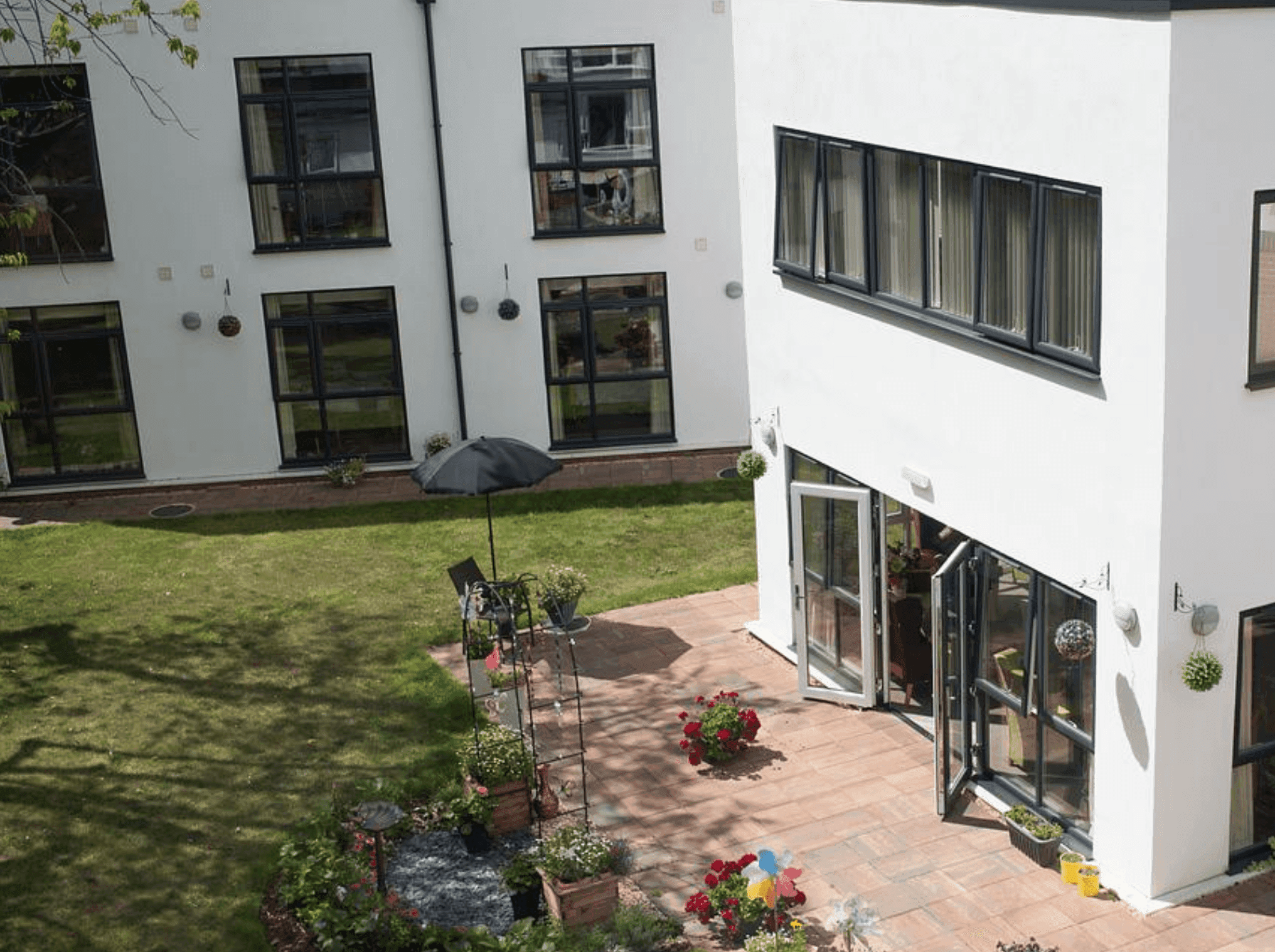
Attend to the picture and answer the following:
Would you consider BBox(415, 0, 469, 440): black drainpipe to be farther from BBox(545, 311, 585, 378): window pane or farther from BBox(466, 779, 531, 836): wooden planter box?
BBox(466, 779, 531, 836): wooden planter box

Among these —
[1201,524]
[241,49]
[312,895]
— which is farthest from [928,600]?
[241,49]

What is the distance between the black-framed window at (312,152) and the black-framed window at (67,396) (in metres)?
2.55

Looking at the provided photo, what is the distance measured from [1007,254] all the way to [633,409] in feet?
35.8

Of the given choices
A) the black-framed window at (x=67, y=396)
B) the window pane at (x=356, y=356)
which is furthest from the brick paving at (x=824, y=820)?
the black-framed window at (x=67, y=396)

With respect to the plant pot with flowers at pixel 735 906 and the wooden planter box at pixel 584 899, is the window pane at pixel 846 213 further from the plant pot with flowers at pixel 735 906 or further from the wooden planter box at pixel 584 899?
the wooden planter box at pixel 584 899

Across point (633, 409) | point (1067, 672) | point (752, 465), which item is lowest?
point (1067, 672)

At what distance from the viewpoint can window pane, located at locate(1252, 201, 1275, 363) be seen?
374 inches

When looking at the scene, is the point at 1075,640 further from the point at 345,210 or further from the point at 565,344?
the point at 345,210

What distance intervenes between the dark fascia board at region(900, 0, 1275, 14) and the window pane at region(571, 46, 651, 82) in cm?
1050

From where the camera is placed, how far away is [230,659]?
50.5 feet

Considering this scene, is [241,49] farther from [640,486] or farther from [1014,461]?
[1014,461]

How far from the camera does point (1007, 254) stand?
10828mm

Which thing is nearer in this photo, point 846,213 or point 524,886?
point 524,886

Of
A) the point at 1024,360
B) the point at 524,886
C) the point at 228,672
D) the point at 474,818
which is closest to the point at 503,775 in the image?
the point at 474,818
